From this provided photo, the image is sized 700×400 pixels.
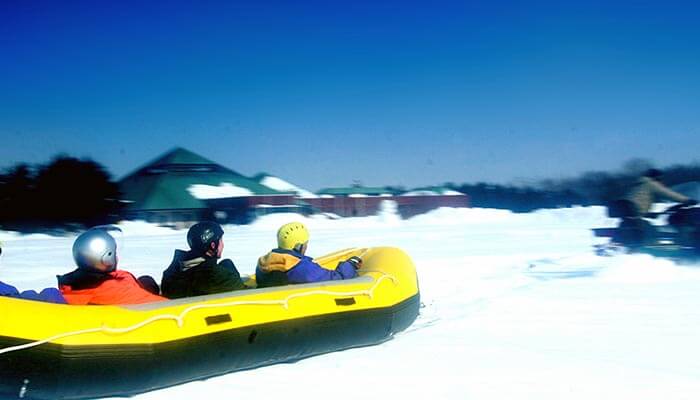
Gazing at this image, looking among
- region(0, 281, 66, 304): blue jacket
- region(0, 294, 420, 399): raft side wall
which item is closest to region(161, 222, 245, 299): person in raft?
region(0, 294, 420, 399): raft side wall

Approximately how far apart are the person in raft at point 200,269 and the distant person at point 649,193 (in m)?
7.14

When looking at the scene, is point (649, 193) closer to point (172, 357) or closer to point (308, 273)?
point (308, 273)

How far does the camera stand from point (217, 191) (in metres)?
35.2

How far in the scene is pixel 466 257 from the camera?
12.4m

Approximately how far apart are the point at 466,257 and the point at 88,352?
930 centimetres

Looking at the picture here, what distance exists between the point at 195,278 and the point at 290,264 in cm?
78

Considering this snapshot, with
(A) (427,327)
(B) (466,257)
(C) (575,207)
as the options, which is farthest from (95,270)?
(C) (575,207)

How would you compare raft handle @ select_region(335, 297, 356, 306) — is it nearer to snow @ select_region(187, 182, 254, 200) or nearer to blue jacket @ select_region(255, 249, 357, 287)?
blue jacket @ select_region(255, 249, 357, 287)

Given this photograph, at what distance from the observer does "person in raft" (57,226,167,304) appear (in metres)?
4.21

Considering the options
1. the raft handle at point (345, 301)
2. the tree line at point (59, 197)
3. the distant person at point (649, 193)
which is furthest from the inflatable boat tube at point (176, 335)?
the tree line at point (59, 197)

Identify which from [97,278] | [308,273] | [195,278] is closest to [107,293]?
[97,278]

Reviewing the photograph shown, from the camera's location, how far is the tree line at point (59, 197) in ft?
91.4

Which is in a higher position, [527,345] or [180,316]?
[180,316]

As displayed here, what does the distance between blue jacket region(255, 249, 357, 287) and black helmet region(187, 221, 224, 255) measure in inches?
26.1
